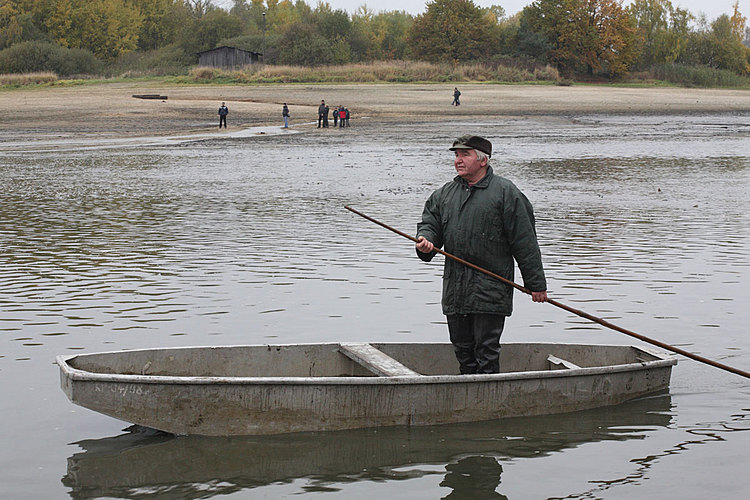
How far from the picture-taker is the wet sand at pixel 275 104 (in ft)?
137

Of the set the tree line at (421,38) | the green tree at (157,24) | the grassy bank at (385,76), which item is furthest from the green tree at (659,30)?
the green tree at (157,24)

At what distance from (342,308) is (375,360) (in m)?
2.91

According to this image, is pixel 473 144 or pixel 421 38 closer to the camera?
pixel 473 144

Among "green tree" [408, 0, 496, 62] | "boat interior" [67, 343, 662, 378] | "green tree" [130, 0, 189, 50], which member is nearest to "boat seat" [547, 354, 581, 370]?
"boat interior" [67, 343, 662, 378]

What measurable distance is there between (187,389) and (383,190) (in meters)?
14.3

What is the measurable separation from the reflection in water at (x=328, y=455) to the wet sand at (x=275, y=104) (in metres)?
30.0

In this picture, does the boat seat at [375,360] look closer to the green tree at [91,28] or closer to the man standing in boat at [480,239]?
the man standing in boat at [480,239]

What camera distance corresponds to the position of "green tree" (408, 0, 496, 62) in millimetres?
84688

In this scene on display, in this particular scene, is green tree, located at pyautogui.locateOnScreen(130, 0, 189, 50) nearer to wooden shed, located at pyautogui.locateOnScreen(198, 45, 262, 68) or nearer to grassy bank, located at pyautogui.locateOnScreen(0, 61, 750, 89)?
wooden shed, located at pyautogui.locateOnScreen(198, 45, 262, 68)

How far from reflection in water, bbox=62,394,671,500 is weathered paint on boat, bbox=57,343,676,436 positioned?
10 cm

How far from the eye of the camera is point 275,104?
53.0 meters

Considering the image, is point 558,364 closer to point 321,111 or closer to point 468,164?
point 468,164

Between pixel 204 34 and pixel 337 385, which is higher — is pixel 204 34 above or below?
above

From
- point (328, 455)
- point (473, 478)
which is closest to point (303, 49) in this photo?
point (328, 455)
